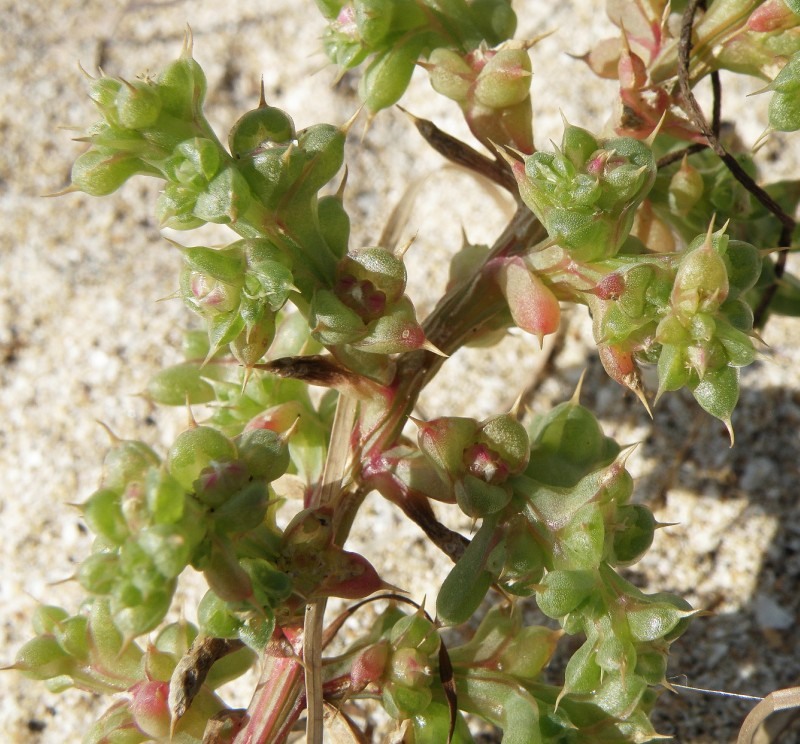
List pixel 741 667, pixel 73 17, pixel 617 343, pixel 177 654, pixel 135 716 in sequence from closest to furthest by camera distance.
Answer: pixel 617 343, pixel 135 716, pixel 177 654, pixel 741 667, pixel 73 17

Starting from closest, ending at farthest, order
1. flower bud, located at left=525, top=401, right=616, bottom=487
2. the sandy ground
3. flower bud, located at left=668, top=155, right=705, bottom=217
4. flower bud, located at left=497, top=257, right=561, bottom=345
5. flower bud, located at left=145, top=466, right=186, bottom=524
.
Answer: flower bud, located at left=145, top=466, right=186, bottom=524, flower bud, located at left=497, top=257, right=561, bottom=345, flower bud, located at left=525, top=401, right=616, bottom=487, flower bud, located at left=668, top=155, right=705, bottom=217, the sandy ground

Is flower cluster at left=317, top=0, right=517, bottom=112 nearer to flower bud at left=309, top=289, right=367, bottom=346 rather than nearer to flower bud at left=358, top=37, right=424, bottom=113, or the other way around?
flower bud at left=358, top=37, right=424, bottom=113

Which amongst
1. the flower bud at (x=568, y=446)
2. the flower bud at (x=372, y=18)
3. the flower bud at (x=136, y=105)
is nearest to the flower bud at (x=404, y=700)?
the flower bud at (x=568, y=446)

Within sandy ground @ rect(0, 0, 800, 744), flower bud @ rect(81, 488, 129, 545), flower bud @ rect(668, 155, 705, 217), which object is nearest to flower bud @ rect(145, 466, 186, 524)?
flower bud @ rect(81, 488, 129, 545)

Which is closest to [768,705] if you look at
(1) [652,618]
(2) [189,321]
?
(1) [652,618]

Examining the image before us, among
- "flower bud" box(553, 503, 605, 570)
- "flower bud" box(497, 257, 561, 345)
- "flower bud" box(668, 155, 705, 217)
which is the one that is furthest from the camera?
"flower bud" box(668, 155, 705, 217)

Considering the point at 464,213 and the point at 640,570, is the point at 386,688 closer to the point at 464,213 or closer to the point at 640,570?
the point at 640,570

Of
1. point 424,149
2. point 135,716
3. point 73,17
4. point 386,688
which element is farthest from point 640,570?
point 73,17

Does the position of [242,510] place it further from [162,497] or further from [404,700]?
[404,700]
